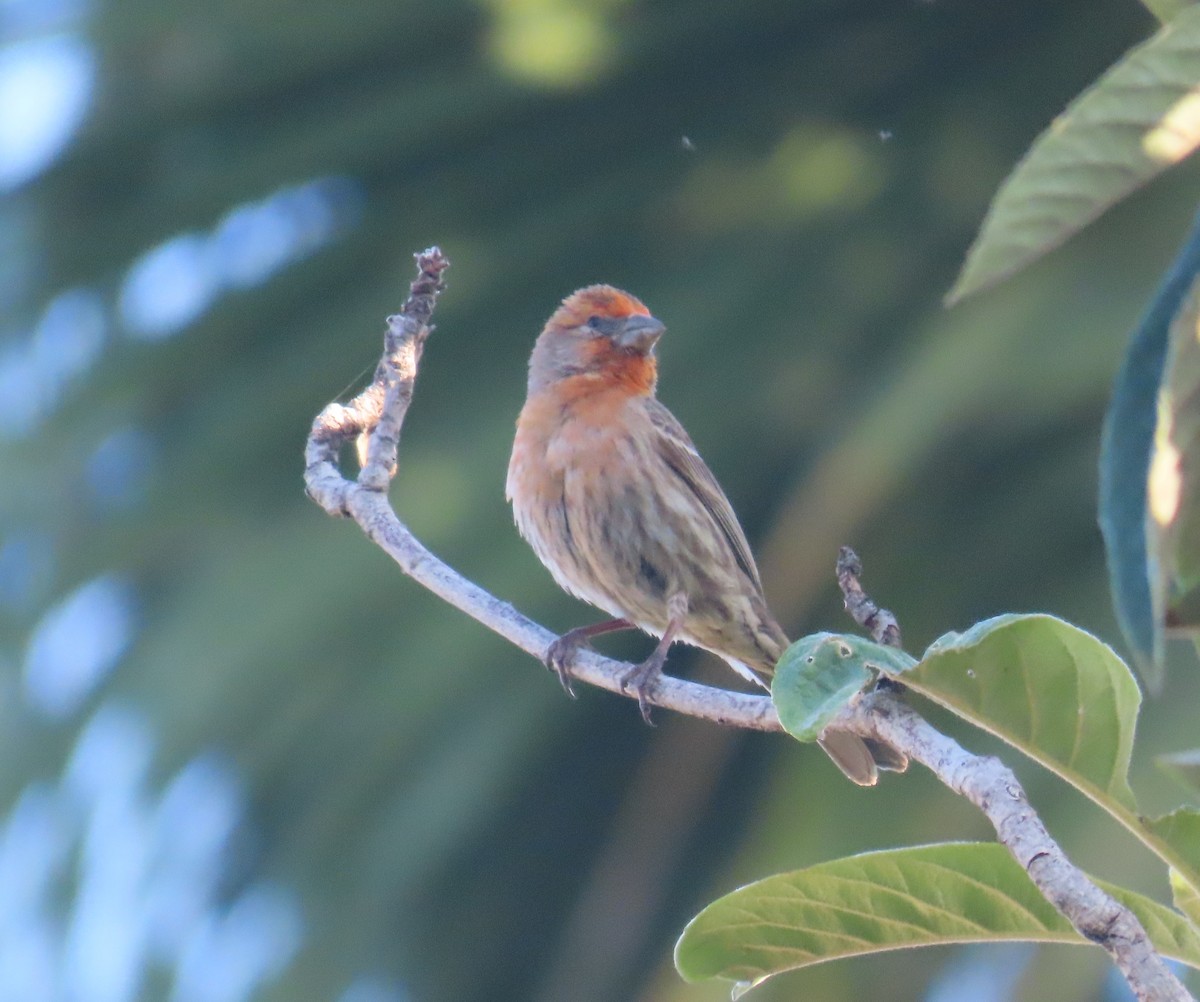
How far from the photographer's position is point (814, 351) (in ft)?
13.4

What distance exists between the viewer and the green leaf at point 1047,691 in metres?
1.36

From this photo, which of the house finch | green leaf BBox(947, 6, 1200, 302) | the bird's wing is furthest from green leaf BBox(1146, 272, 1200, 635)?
Answer: the bird's wing

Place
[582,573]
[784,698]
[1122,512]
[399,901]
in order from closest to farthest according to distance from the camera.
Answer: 1. [1122,512]
2. [784,698]
3. [582,573]
4. [399,901]

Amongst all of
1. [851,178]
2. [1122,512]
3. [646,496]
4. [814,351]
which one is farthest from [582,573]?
[1122,512]

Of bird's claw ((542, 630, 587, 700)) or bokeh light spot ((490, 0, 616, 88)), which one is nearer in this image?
bird's claw ((542, 630, 587, 700))

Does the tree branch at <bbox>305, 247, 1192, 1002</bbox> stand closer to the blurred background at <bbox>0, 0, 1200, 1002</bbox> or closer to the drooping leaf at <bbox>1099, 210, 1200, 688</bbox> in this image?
the drooping leaf at <bbox>1099, 210, 1200, 688</bbox>

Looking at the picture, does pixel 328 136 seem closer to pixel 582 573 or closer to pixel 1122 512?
pixel 582 573

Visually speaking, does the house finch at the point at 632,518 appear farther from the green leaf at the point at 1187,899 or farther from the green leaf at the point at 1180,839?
the green leaf at the point at 1180,839

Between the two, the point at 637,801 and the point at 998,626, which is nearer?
the point at 998,626

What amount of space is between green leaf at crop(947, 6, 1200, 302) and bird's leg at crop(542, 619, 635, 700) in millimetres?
1467

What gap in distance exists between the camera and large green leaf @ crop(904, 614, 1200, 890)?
1.37 metres

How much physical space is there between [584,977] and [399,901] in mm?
524

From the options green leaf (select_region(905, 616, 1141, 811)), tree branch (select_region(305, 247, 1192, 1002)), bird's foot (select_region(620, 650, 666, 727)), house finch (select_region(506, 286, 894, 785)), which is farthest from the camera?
house finch (select_region(506, 286, 894, 785))

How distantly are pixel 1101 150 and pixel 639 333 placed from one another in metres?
2.91
